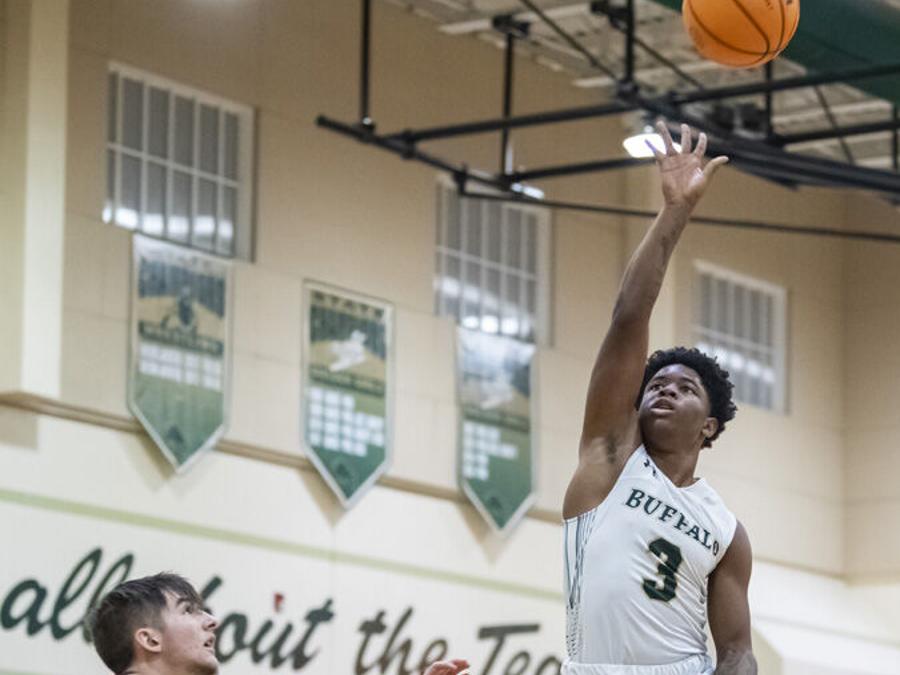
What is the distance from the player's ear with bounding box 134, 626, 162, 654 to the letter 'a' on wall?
12199 millimetres

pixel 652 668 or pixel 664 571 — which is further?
pixel 664 571

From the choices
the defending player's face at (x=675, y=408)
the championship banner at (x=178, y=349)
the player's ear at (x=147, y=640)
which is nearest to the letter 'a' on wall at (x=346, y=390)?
the championship banner at (x=178, y=349)

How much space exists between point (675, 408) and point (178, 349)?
36.2ft

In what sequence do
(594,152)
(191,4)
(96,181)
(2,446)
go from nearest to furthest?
(2,446) < (96,181) < (191,4) < (594,152)

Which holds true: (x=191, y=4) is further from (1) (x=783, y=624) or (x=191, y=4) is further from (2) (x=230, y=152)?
(1) (x=783, y=624)

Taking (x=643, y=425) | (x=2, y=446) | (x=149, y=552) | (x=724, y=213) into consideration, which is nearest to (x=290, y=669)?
(x=149, y=552)

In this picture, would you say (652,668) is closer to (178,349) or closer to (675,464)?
(675,464)

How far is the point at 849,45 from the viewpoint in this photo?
1712 cm

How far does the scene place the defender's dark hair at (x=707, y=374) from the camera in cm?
759

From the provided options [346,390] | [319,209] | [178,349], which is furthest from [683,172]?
[319,209]

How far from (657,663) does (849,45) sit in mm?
10879

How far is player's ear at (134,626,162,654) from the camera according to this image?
6945 millimetres

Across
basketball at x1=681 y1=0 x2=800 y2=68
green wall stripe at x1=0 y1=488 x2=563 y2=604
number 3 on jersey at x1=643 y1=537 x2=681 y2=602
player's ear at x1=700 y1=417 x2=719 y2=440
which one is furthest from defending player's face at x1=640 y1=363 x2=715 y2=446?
green wall stripe at x1=0 y1=488 x2=563 y2=604

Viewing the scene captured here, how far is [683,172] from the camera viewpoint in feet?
24.5
